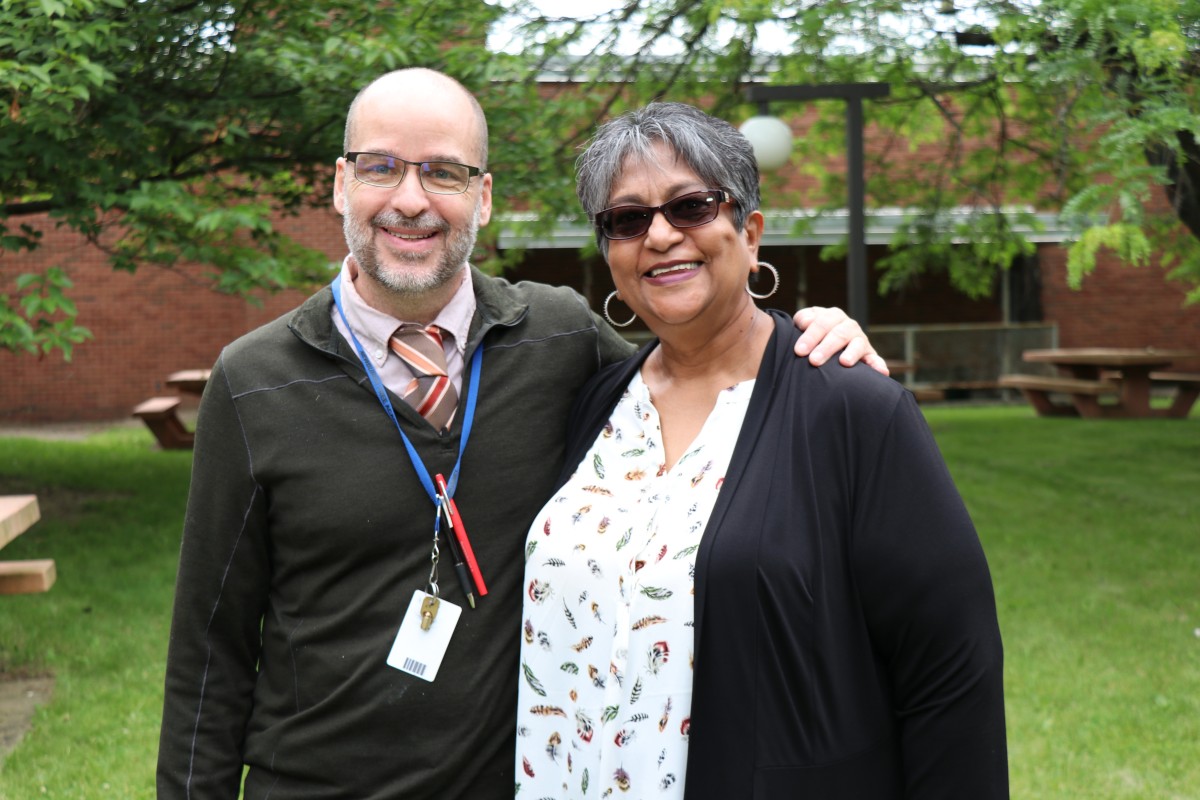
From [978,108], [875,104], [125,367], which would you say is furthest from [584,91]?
[125,367]

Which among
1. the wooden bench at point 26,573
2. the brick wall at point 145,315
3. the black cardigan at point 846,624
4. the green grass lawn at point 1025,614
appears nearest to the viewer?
the black cardigan at point 846,624

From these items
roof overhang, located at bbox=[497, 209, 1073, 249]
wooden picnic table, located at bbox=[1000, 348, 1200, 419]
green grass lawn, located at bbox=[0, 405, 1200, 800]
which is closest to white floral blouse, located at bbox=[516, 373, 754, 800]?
green grass lawn, located at bbox=[0, 405, 1200, 800]

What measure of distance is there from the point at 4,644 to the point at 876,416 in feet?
20.3

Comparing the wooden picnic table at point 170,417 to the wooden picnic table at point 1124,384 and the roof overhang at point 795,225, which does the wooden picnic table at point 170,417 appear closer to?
the roof overhang at point 795,225

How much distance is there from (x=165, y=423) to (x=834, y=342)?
12.8 m

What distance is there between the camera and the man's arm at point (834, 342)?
7.38ft

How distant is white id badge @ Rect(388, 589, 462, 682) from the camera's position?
2289mm

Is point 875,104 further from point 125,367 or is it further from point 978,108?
point 125,367

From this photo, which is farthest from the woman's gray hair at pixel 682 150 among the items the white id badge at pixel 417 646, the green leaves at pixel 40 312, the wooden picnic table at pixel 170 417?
the wooden picnic table at pixel 170 417

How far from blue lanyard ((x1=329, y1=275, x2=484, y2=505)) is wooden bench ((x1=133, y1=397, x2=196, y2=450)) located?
11.7 meters

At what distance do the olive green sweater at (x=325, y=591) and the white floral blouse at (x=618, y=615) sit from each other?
0.29 ft

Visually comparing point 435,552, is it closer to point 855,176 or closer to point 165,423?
point 855,176

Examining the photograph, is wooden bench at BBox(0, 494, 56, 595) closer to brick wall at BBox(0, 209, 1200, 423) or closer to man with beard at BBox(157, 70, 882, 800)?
man with beard at BBox(157, 70, 882, 800)

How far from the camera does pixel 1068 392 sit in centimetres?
1642
